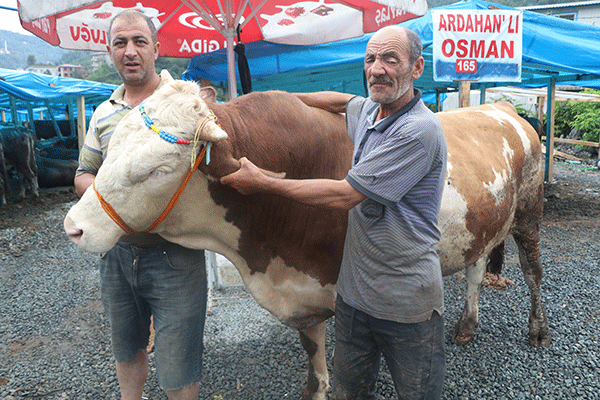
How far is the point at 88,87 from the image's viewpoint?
39.0 ft

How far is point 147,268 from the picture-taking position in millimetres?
1999

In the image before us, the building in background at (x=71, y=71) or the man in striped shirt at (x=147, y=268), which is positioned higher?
the building in background at (x=71, y=71)

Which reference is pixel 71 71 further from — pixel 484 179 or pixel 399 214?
pixel 399 214

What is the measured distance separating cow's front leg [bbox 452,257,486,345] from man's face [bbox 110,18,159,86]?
9.97ft

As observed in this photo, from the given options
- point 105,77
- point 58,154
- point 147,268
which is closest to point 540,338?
point 147,268

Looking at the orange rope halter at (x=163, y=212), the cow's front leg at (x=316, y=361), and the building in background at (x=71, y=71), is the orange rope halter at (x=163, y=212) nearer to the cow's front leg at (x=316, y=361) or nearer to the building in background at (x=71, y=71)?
the cow's front leg at (x=316, y=361)

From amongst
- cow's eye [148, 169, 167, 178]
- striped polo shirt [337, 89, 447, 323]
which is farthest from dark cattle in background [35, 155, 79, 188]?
striped polo shirt [337, 89, 447, 323]

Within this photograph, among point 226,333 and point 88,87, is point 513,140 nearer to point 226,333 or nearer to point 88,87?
point 226,333

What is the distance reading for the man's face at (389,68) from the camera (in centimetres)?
157

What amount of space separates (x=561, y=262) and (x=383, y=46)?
491 cm

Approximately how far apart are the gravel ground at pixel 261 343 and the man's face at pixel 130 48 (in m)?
2.11

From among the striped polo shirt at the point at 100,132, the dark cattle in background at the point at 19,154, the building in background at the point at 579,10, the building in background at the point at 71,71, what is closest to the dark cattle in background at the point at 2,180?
the dark cattle in background at the point at 19,154

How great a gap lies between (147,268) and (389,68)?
142cm

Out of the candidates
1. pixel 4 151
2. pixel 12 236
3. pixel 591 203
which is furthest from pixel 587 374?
pixel 4 151
